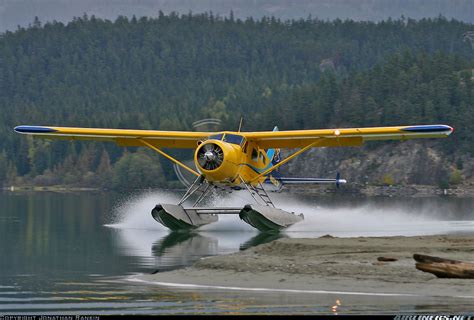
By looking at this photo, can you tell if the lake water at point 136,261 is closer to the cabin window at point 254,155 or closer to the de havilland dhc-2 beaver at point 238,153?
the de havilland dhc-2 beaver at point 238,153

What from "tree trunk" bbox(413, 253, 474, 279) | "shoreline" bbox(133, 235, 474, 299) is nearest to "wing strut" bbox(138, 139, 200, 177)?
"shoreline" bbox(133, 235, 474, 299)

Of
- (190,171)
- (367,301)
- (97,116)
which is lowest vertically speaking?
(367,301)

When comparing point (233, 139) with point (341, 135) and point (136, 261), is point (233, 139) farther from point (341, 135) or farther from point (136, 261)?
point (136, 261)

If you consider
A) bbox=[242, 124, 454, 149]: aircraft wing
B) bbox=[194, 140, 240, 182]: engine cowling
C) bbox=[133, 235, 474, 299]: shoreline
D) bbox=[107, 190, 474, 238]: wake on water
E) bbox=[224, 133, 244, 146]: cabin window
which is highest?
bbox=[242, 124, 454, 149]: aircraft wing

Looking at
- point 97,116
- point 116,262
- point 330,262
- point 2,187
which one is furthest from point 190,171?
point 97,116

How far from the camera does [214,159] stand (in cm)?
2473

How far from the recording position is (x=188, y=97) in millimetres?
194250

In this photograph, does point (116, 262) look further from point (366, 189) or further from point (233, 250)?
point (366, 189)

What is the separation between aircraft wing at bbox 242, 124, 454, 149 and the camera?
2612 centimetres

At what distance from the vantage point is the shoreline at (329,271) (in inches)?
561

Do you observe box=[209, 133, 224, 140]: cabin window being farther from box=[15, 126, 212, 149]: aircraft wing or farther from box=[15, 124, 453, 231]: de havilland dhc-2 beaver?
box=[15, 126, 212, 149]: aircraft wing

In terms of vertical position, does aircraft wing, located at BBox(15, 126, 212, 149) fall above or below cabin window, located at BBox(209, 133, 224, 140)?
above

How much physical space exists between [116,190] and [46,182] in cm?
1740

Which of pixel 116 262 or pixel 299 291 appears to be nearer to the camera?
pixel 299 291
